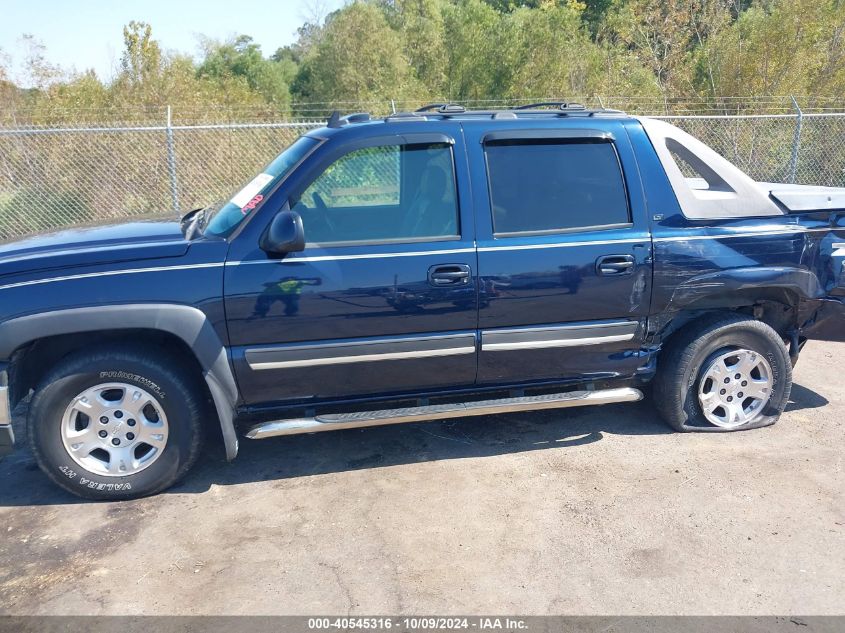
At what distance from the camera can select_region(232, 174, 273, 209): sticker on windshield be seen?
12.9 ft

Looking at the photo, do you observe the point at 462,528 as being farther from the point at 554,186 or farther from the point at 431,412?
the point at 554,186

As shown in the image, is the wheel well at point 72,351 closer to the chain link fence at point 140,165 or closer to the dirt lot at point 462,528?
the dirt lot at point 462,528

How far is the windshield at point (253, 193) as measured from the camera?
3.84m

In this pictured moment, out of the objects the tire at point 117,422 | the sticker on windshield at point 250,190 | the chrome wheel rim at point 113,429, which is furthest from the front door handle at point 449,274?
the chrome wheel rim at point 113,429

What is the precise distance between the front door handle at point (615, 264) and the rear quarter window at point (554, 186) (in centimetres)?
21

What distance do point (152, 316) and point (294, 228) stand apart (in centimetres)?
86

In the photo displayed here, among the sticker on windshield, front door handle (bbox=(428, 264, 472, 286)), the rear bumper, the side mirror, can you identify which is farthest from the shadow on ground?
the sticker on windshield

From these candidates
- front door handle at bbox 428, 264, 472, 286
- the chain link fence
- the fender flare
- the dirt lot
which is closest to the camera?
the dirt lot

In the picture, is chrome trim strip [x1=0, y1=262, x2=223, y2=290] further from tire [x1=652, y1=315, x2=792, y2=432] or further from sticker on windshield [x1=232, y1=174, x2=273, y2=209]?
tire [x1=652, y1=315, x2=792, y2=432]

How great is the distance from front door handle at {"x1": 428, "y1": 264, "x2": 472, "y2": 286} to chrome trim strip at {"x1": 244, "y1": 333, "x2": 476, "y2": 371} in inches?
12.1

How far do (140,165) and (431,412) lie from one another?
27.1ft

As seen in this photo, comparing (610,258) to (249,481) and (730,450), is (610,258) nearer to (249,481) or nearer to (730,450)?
(730,450)

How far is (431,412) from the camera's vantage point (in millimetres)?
4004

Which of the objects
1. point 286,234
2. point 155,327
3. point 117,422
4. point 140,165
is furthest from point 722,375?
point 140,165
